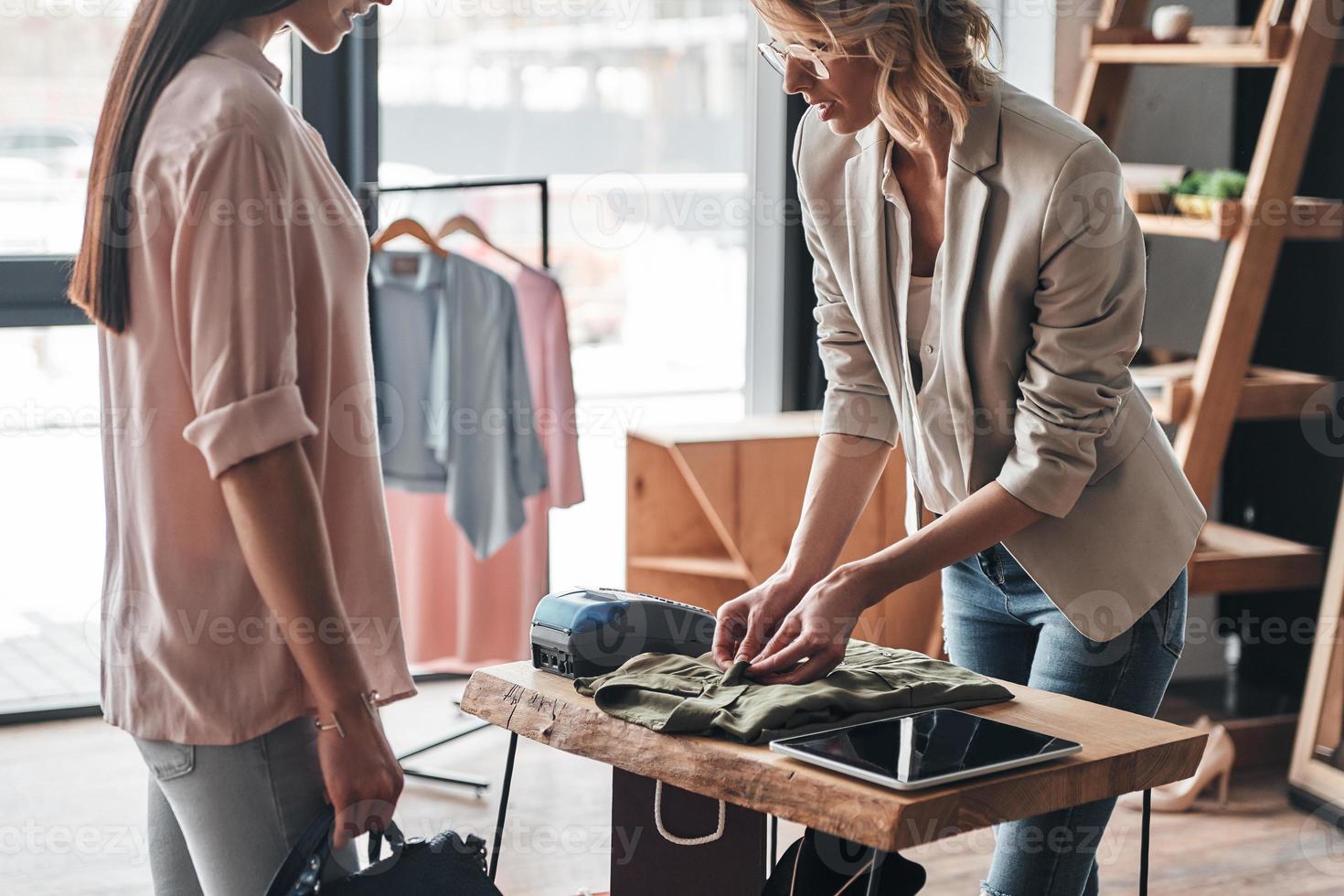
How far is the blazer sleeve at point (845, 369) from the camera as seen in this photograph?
1.90 meters

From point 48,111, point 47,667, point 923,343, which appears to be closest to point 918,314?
point 923,343

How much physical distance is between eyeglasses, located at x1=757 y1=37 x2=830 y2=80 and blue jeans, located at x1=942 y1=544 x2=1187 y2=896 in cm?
61

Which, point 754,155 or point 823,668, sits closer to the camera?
point 823,668

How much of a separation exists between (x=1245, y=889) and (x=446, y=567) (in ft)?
5.89

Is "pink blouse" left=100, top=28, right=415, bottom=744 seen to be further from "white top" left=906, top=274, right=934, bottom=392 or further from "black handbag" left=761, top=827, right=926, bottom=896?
"white top" left=906, top=274, right=934, bottom=392

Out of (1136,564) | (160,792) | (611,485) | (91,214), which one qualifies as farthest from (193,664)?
(611,485)

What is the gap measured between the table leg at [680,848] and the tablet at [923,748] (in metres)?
0.57

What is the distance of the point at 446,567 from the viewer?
3246mm

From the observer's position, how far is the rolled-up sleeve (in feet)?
3.69

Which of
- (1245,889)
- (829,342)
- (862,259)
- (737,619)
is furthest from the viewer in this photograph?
(1245,889)

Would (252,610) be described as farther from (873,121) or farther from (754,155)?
(754,155)

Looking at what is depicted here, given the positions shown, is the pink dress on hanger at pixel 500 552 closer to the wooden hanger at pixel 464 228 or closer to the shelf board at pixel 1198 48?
the wooden hanger at pixel 464 228

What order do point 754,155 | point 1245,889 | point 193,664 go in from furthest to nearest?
point 754,155 < point 1245,889 < point 193,664

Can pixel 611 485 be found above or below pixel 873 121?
below
